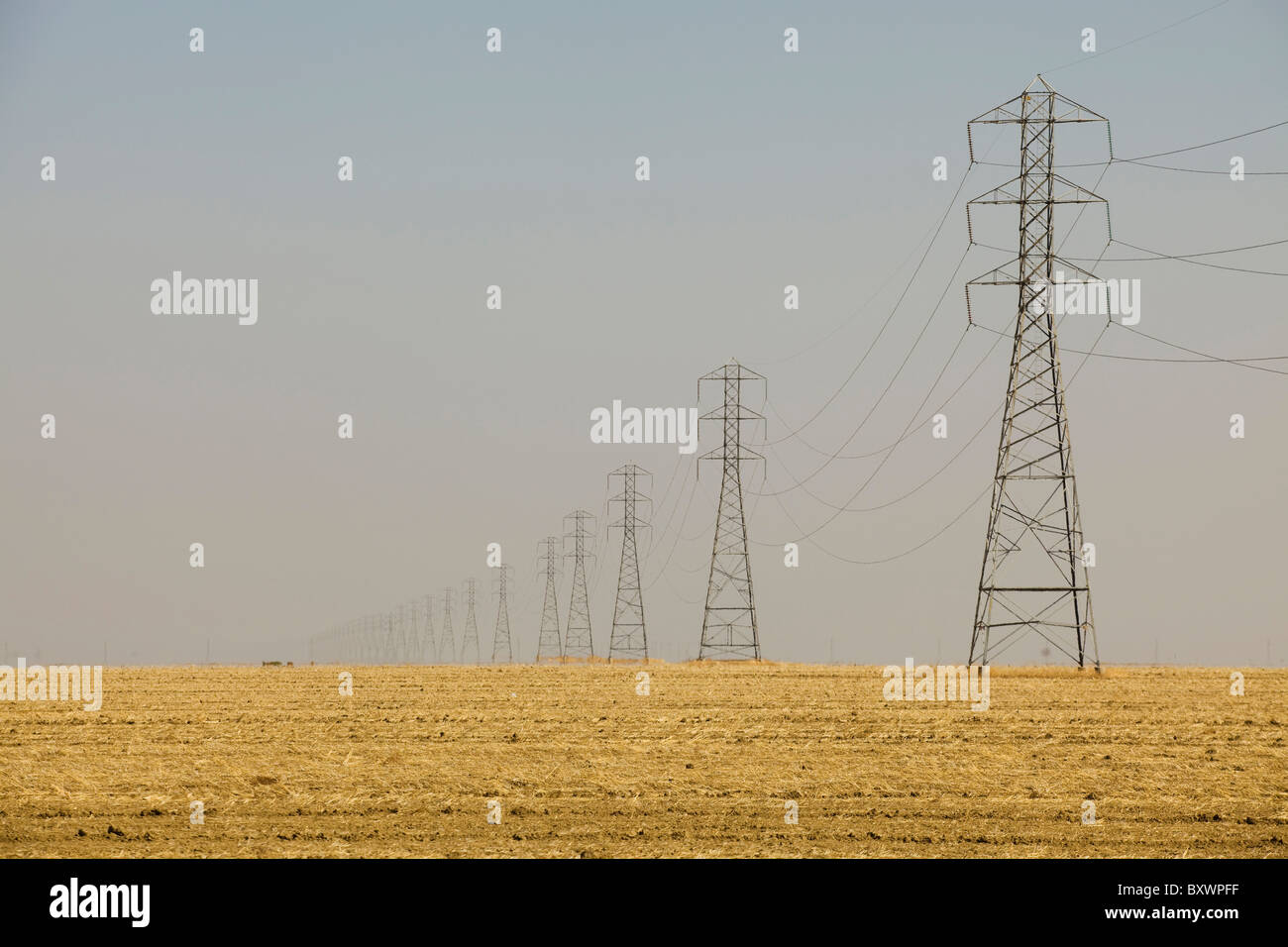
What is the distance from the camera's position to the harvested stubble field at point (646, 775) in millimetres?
18125

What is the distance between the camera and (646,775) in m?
23.6

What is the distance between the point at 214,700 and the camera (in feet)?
126

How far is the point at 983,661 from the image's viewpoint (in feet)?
150

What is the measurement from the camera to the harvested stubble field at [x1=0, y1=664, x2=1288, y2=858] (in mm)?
18125

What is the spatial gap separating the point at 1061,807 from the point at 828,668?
3578 centimetres

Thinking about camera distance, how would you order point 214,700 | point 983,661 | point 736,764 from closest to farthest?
point 736,764
point 214,700
point 983,661
